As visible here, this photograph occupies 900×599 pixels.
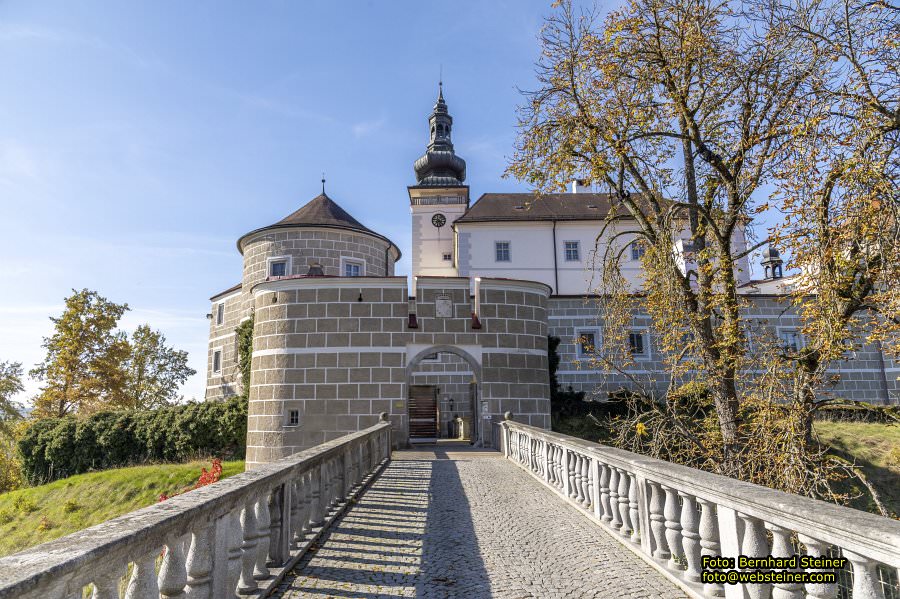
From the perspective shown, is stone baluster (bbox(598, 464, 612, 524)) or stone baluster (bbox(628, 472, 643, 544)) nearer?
stone baluster (bbox(628, 472, 643, 544))

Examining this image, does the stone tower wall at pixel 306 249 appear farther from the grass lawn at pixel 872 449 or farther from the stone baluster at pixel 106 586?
the stone baluster at pixel 106 586

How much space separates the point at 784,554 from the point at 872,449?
1997 centimetres

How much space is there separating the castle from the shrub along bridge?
3678 millimetres

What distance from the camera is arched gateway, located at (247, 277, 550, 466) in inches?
642

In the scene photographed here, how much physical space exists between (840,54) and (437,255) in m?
29.5

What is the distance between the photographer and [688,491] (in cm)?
385

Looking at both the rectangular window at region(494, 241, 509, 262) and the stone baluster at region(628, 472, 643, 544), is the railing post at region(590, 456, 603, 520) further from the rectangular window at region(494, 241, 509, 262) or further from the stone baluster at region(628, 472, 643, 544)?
the rectangular window at region(494, 241, 509, 262)

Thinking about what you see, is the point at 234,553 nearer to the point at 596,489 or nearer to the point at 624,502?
the point at 624,502

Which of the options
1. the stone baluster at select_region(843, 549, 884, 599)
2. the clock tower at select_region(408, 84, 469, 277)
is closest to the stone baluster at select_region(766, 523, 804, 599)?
the stone baluster at select_region(843, 549, 884, 599)

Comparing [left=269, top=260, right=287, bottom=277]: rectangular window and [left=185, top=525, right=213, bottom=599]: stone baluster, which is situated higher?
[left=269, top=260, right=287, bottom=277]: rectangular window

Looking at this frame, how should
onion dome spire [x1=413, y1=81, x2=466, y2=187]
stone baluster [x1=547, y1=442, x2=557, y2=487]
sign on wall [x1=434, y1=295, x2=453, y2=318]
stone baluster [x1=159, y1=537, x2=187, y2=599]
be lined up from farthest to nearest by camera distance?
onion dome spire [x1=413, y1=81, x2=466, y2=187] < sign on wall [x1=434, y1=295, x2=453, y2=318] < stone baluster [x1=547, y1=442, x2=557, y2=487] < stone baluster [x1=159, y1=537, x2=187, y2=599]

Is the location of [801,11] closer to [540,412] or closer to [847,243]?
[847,243]

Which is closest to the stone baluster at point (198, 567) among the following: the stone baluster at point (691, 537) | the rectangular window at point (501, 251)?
the stone baluster at point (691, 537)

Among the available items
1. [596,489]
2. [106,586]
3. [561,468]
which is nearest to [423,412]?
[561,468]
